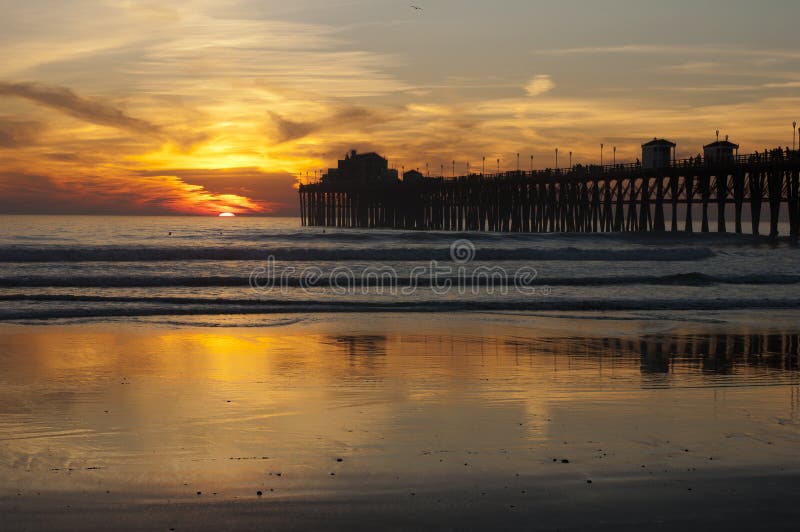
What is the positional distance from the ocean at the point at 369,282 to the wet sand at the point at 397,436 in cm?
542

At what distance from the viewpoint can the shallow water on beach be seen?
219 inches

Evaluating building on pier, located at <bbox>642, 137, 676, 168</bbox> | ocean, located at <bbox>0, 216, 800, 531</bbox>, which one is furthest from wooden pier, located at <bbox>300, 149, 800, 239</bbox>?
ocean, located at <bbox>0, 216, 800, 531</bbox>

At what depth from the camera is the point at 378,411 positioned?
24.1ft

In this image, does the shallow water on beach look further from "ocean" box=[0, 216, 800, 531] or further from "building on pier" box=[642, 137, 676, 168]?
"building on pier" box=[642, 137, 676, 168]

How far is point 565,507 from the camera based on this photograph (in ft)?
16.3

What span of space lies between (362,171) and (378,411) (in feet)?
396

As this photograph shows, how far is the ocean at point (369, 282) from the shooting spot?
1745cm

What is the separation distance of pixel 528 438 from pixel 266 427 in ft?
6.71

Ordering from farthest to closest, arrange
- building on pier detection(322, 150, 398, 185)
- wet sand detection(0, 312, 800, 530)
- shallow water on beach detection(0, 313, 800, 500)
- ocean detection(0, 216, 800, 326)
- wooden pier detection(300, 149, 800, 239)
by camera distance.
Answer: building on pier detection(322, 150, 398, 185) < wooden pier detection(300, 149, 800, 239) < ocean detection(0, 216, 800, 326) < shallow water on beach detection(0, 313, 800, 500) < wet sand detection(0, 312, 800, 530)

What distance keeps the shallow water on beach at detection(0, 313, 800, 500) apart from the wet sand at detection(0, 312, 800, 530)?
0.03 meters

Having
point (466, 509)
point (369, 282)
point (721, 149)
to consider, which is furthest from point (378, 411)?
point (721, 149)

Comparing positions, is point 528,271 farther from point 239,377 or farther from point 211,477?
point 211,477

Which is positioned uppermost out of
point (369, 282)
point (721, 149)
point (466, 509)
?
point (721, 149)

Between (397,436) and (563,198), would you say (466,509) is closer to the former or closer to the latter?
(397,436)
